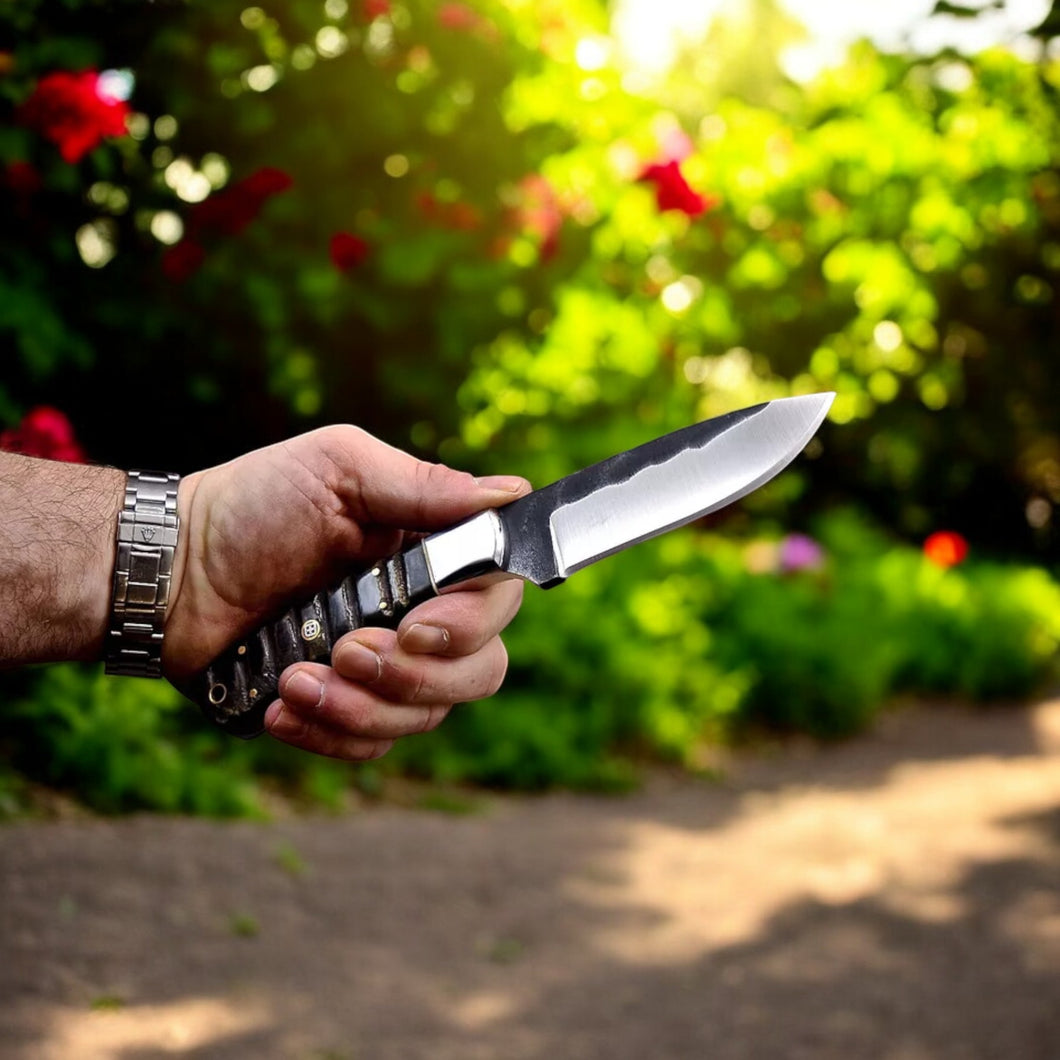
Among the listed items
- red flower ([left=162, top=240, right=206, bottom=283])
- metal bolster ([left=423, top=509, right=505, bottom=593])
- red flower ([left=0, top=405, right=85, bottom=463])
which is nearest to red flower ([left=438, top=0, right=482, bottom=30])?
red flower ([left=162, top=240, right=206, bottom=283])

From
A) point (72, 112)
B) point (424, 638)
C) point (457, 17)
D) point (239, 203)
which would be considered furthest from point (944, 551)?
point (424, 638)

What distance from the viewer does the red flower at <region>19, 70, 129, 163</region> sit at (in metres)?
3.37

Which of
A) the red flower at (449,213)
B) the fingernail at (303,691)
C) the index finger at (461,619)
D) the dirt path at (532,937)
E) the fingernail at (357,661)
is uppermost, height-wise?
the red flower at (449,213)

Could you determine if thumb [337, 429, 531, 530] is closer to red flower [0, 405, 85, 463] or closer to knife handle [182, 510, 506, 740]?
knife handle [182, 510, 506, 740]

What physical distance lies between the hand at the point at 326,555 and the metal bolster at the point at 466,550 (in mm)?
64

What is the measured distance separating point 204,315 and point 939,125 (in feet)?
9.04

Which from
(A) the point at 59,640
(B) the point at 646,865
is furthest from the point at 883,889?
(A) the point at 59,640

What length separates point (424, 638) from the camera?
1.86 metres

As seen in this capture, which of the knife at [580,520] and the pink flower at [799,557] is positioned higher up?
the pink flower at [799,557]

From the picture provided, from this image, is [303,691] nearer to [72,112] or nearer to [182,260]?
[72,112]

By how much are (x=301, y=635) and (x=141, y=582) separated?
0.27m

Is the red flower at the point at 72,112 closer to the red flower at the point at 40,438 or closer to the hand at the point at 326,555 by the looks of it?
the red flower at the point at 40,438

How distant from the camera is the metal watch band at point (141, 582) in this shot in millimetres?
1878

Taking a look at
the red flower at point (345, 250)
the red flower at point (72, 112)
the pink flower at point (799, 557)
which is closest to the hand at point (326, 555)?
the red flower at point (72, 112)
